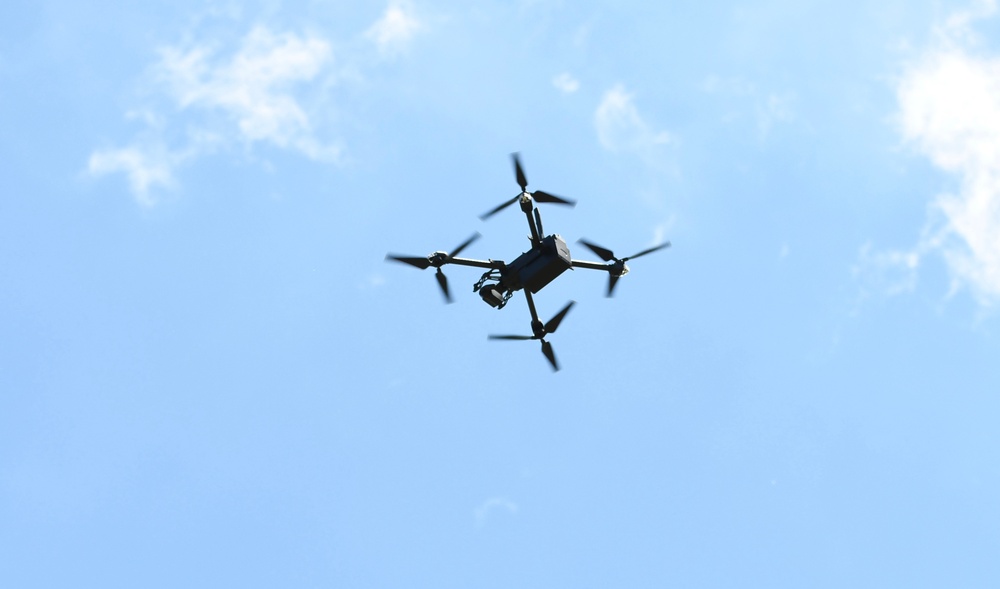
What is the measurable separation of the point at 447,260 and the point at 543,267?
4.62 meters

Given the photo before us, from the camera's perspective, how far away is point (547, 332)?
62812 mm

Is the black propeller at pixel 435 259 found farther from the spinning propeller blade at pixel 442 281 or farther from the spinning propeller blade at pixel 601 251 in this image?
the spinning propeller blade at pixel 601 251

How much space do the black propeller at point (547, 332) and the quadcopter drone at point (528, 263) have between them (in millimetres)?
57

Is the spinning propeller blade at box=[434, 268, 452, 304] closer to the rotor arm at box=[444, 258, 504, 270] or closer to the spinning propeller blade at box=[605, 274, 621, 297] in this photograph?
the rotor arm at box=[444, 258, 504, 270]

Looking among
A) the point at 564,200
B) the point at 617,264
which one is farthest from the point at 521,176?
the point at 617,264

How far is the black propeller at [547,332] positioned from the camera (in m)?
61.7

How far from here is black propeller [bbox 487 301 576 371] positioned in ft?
202

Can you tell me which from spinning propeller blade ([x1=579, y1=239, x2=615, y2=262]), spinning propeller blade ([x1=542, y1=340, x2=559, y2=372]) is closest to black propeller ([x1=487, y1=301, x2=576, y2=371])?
spinning propeller blade ([x1=542, y1=340, x2=559, y2=372])

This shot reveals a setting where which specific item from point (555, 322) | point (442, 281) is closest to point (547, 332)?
point (555, 322)

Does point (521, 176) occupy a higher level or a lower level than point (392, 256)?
higher

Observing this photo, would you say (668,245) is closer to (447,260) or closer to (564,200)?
(564,200)

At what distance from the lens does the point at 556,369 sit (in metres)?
63.8

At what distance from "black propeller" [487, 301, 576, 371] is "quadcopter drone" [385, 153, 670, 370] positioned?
57 millimetres

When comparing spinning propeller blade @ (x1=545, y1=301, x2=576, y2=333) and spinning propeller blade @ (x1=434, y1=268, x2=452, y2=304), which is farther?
spinning propeller blade @ (x1=545, y1=301, x2=576, y2=333)
